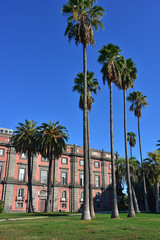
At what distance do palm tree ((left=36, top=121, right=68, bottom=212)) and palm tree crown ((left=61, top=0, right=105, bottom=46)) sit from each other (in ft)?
66.8

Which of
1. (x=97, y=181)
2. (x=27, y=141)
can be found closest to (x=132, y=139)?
(x=97, y=181)

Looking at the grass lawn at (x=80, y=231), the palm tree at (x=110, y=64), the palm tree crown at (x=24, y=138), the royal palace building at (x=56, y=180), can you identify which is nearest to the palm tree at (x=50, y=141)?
the palm tree crown at (x=24, y=138)

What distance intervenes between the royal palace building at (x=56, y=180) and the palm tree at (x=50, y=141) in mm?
9757

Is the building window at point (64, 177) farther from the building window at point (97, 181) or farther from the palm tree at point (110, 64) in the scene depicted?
the palm tree at point (110, 64)

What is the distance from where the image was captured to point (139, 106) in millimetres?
44656

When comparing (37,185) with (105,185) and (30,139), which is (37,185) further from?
(105,185)

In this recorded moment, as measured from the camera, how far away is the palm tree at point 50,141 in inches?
1532

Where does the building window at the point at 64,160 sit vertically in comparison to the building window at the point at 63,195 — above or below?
above

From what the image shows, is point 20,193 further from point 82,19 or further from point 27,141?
point 82,19

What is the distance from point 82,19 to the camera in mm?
22969

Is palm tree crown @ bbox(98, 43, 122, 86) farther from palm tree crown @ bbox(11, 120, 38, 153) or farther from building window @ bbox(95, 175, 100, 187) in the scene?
building window @ bbox(95, 175, 100, 187)

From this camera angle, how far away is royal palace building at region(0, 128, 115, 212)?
153 feet

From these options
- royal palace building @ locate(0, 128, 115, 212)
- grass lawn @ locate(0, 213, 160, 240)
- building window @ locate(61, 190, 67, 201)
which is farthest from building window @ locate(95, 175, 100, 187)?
grass lawn @ locate(0, 213, 160, 240)

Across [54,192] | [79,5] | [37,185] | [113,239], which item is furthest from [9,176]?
[113,239]
